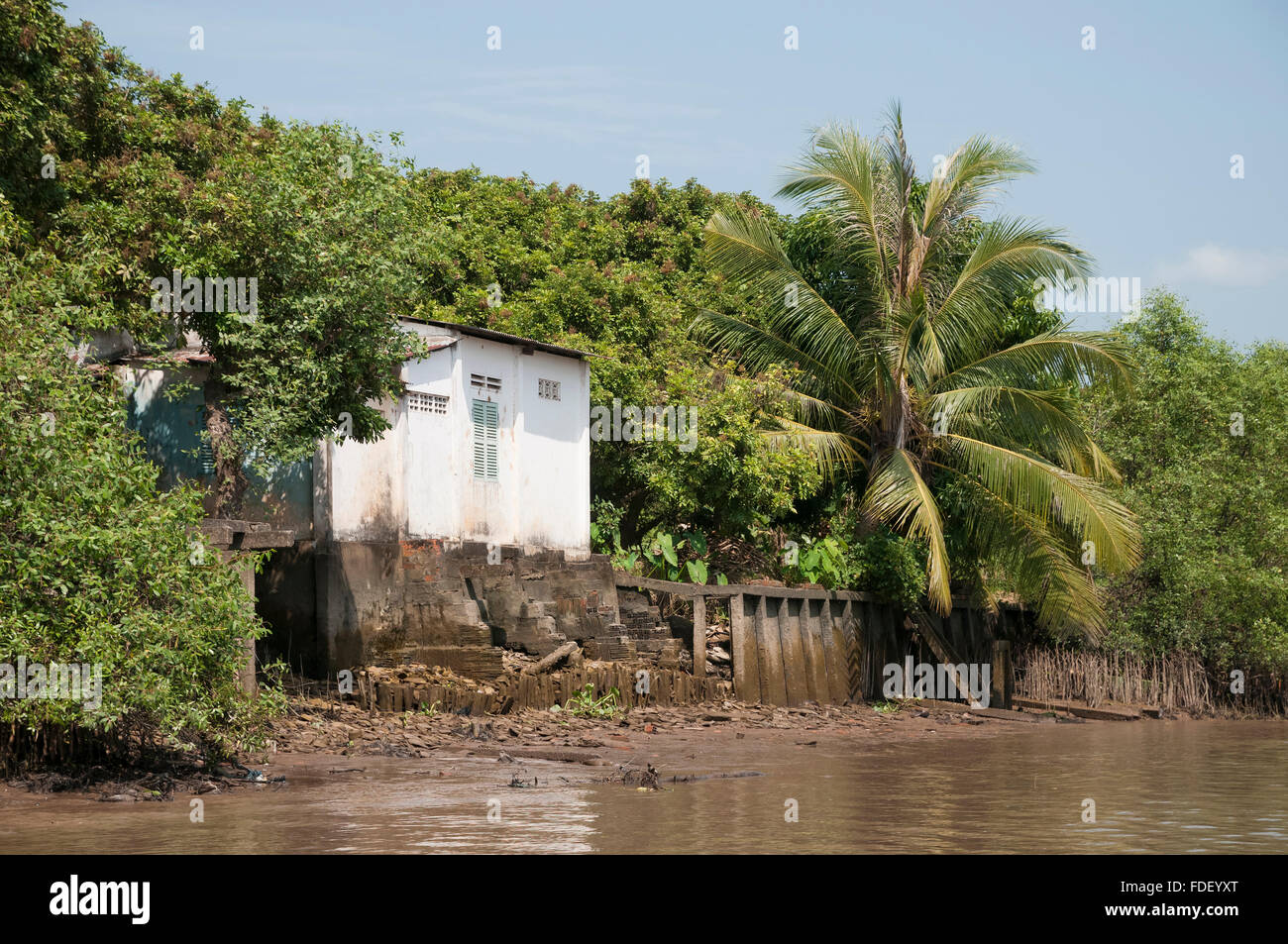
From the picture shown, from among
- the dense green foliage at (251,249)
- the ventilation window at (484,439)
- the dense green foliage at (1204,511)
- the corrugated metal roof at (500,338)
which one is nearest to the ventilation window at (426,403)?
the ventilation window at (484,439)

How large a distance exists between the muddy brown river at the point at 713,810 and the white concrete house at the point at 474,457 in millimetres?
5408

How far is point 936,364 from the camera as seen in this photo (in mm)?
27969

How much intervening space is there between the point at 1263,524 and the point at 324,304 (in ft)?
74.1

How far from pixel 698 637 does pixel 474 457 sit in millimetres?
5843

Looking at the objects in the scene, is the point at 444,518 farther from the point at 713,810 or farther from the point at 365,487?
the point at 713,810

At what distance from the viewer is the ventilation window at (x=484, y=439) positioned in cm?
2300

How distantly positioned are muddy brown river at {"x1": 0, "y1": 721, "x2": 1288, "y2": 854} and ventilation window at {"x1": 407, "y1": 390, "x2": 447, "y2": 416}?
6.83 m

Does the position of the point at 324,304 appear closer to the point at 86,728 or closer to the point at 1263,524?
the point at 86,728

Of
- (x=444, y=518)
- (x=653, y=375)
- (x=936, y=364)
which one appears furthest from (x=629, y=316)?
(x=444, y=518)

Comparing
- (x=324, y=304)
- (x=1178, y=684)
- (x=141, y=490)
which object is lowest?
(x=1178, y=684)

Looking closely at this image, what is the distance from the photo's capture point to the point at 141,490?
13773 millimetres

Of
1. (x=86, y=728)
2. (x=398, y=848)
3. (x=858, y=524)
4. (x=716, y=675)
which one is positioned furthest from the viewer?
(x=858, y=524)

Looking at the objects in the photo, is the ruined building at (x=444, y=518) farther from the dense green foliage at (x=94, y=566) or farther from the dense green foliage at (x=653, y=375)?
the dense green foliage at (x=94, y=566)
